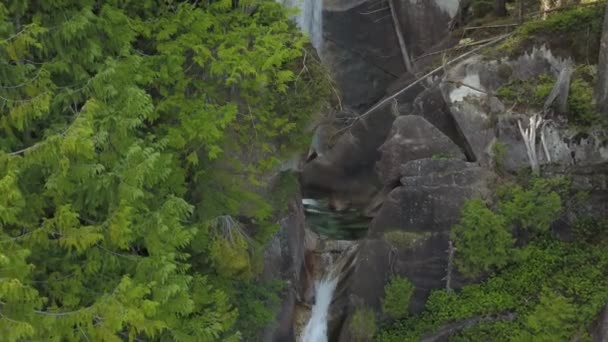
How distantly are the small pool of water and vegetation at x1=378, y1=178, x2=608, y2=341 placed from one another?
4.88m

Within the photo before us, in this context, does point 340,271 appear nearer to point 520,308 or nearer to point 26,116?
point 520,308

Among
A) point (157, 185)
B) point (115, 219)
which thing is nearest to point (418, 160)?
point (157, 185)

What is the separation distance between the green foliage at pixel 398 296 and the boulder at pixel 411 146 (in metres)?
3.06

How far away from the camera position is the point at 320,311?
1377 cm

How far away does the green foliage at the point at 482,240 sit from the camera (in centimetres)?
1182

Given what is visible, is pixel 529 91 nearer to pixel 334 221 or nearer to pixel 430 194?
pixel 430 194

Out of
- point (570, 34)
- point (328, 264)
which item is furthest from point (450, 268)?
point (570, 34)

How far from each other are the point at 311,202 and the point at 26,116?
15.2 m

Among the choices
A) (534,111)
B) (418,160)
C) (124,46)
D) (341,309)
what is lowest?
(341,309)

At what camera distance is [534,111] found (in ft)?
42.4

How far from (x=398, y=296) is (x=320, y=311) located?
97.5 inches

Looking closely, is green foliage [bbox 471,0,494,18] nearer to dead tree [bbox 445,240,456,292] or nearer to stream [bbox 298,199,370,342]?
stream [bbox 298,199,370,342]

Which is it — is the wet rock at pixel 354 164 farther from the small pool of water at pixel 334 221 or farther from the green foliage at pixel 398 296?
the green foliage at pixel 398 296

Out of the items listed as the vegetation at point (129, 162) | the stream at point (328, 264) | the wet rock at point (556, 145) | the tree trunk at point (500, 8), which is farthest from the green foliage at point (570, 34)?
the vegetation at point (129, 162)
